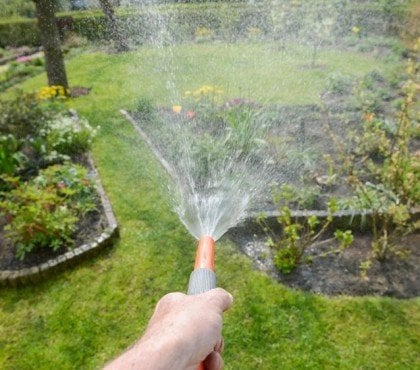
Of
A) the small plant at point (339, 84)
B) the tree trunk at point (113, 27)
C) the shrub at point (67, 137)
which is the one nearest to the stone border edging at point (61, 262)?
the shrub at point (67, 137)

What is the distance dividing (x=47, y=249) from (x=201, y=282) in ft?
10.8

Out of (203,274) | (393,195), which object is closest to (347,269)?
(393,195)

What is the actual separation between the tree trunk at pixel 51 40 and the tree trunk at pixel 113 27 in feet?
14.9

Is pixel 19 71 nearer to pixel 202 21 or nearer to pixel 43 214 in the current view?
pixel 202 21

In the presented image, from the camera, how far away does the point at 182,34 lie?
48.4 feet

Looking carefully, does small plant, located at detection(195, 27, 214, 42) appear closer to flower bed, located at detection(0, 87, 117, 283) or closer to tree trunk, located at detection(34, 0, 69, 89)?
tree trunk, located at detection(34, 0, 69, 89)

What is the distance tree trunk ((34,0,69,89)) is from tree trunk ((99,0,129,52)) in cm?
454

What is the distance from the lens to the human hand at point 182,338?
4.48ft

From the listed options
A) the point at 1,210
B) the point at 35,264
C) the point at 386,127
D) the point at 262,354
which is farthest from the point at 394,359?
the point at 1,210

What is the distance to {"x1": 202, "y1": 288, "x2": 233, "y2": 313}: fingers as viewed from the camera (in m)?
1.54

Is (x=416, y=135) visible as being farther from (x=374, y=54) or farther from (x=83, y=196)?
(x=374, y=54)

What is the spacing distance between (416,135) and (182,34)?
1039 centimetres

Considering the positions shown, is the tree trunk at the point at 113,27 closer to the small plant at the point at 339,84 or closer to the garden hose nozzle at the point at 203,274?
the small plant at the point at 339,84

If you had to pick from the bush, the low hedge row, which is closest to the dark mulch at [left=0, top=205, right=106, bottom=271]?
the low hedge row
